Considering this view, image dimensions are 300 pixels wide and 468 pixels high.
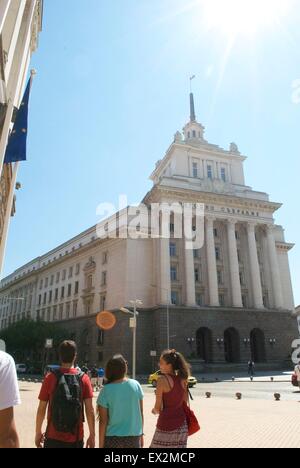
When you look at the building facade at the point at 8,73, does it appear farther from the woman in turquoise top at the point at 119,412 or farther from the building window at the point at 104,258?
the building window at the point at 104,258

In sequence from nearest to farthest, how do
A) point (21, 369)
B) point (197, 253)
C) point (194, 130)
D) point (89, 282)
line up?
point (197, 253)
point (89, 282)
point (21, 369)
point (194, 130)

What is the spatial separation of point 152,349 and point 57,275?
28765mm

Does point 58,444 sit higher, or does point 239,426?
point 58,444

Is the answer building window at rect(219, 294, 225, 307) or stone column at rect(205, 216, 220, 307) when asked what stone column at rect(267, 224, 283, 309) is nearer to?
building window at rect(219, 294, 225, 307)

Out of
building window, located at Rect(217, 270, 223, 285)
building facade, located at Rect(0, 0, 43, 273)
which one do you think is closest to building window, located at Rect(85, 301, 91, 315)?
building window, located at Rect(217, 270, 223, 285)

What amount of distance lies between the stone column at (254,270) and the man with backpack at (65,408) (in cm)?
4764

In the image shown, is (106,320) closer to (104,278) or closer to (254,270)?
(104,278)

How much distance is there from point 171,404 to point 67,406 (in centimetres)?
139

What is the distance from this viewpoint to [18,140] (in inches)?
523

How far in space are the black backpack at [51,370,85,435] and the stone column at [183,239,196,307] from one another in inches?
1660

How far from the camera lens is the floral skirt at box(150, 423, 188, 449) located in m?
4.58

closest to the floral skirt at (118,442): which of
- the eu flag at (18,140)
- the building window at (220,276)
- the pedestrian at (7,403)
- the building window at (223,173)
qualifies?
the pedestrian at (7,403)

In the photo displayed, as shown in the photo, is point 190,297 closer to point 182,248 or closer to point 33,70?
point 182,248

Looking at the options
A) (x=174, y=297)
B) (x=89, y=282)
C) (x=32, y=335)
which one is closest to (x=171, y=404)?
(x=174, y=297)
